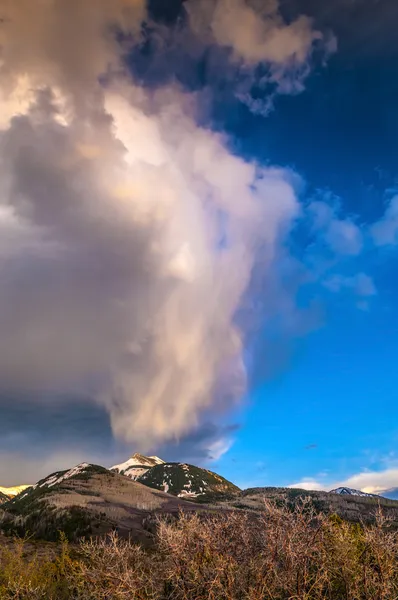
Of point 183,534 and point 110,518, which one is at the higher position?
point 110,518

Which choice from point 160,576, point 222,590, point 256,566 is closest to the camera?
point 222,590

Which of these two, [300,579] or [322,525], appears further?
[322,525]

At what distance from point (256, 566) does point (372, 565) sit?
5.69 metres

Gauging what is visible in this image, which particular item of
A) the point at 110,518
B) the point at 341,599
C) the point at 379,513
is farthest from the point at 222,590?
the point at 110,518

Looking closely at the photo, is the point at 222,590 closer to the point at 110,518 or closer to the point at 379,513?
the point at 379,513

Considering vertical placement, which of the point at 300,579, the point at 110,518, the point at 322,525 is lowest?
the point at 300,579

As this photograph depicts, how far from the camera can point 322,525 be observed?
1827cm

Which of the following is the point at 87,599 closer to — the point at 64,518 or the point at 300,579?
the point at 300,579

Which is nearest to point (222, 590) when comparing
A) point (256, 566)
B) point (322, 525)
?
point (256, 566)

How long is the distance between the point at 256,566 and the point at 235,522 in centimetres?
312

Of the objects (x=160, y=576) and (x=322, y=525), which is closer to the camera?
(x=322, y=525)

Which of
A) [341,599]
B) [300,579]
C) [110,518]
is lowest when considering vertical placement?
[341,599]

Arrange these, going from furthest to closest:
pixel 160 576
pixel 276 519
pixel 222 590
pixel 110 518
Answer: pixel 110 518
pixel 160 576
pixel 276 519
pixel 222 590

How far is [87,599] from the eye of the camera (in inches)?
821
